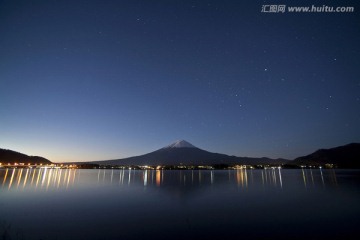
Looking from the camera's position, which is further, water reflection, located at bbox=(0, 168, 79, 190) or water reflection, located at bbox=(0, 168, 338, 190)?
water reflection, located at bbox=(0, 168, 338, 190)

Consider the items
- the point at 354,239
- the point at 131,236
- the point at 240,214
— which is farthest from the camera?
the point at 240,214

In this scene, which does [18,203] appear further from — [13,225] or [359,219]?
[359,219]

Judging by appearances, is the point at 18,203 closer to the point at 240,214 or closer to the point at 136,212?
the point at 136,212

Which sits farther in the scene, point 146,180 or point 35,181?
point 146,180

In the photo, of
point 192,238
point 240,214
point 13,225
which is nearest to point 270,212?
point 240,214

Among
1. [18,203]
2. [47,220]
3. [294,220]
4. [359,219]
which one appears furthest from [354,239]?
[18,203]

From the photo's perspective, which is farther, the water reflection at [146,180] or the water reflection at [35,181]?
the water reflection at [146,180]

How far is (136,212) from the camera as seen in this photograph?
84.7 feet

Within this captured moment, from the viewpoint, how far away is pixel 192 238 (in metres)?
16.2

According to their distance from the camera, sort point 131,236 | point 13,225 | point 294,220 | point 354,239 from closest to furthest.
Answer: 1. point 354,239
2. point 131,236
3. point 13,225
4. point 294,220

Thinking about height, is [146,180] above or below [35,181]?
above

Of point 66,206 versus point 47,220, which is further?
point 66,206

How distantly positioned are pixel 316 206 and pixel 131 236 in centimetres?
2228

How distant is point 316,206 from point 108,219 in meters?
22.8
